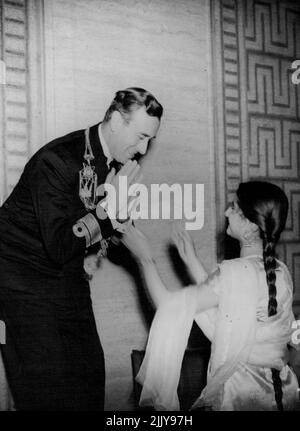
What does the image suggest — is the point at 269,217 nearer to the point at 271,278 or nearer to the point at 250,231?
the point at 250,231

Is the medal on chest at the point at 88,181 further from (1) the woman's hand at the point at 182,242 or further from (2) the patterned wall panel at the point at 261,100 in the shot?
(2) the patterned wall panel at the point at 261,100

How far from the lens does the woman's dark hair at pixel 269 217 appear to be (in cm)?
149

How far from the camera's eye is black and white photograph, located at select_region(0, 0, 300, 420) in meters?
1.52

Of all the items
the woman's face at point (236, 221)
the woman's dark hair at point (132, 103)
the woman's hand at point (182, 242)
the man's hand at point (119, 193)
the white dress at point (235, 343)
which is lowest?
the white dress at point (235, 343)

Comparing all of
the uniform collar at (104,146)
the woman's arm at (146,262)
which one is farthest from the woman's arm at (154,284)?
the uniform collar at (104,146)

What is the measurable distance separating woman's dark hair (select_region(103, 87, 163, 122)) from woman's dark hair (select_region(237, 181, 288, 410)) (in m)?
0.45

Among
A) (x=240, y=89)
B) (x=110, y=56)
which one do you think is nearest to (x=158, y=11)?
(x=110, y=56)

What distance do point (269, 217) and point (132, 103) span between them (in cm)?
62

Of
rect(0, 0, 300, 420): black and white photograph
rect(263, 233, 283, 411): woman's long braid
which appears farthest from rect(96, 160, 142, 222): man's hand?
rect(263, 233, 283, 411): woman's long braid

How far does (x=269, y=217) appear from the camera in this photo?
58.6 inches

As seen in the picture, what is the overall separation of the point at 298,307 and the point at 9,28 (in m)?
1.52

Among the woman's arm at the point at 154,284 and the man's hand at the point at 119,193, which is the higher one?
the man's hand at the point at 119,193

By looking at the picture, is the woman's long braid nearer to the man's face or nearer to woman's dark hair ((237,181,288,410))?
woman's dark hair ((237,181,288,410))
